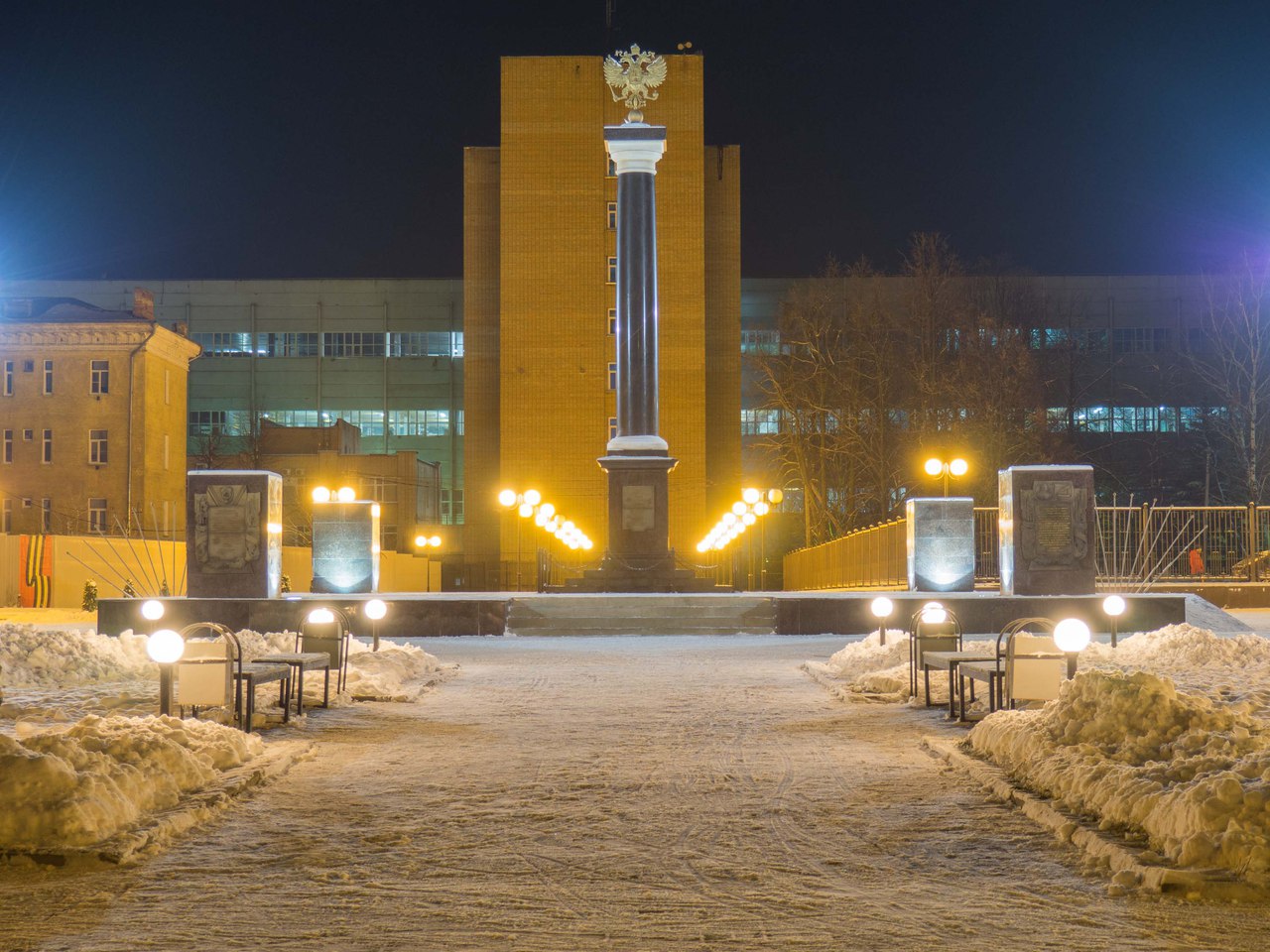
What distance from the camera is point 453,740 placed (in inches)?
426

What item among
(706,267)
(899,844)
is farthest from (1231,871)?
(706,267)

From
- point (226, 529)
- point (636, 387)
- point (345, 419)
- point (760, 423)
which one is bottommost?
point (226, 529)

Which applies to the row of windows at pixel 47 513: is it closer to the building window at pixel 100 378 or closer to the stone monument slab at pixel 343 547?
the building window at pixel 100 378

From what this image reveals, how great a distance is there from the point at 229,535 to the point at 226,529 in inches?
4.5

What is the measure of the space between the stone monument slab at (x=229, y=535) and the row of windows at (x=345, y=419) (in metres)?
40.6

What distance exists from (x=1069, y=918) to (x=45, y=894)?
13.9ft

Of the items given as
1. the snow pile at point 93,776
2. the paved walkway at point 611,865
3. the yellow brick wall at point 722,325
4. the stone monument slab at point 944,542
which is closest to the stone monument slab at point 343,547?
the stone monument slab at point 944,542

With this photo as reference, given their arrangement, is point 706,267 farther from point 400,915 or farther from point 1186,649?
point 400,915

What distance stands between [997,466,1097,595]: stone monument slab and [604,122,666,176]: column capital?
13.0 m

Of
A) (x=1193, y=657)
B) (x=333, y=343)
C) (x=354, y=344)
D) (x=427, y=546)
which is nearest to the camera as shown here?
(x=1193, y=657)

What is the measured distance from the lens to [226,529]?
24266 millimetres

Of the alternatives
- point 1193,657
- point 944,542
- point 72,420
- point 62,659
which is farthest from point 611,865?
point 72,420

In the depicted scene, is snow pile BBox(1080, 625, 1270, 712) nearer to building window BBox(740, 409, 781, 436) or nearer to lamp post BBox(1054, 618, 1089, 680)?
lamp post BBox(1054, 618, 1089, 680)

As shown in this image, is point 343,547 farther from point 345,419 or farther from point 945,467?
point 345,419
